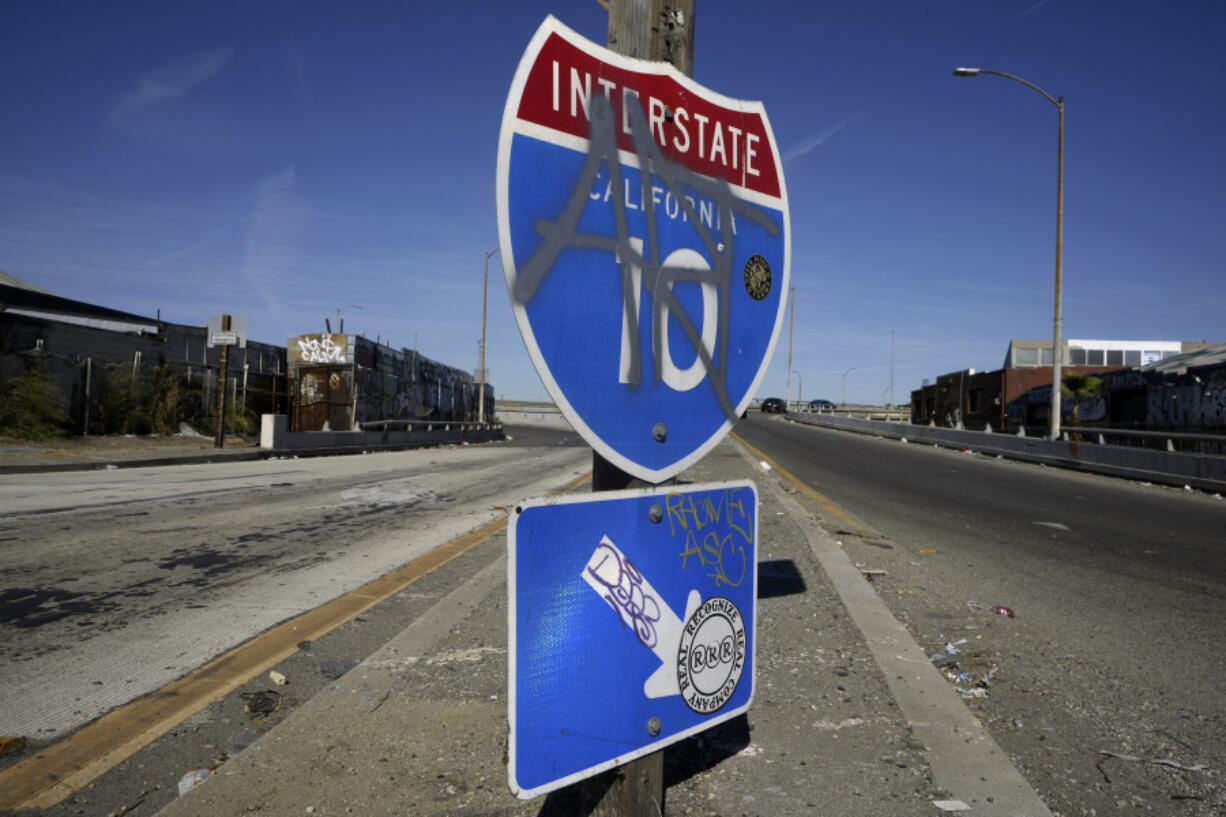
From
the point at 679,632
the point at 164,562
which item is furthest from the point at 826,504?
the point at 679,632

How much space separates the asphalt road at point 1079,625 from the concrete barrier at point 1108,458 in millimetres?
3413

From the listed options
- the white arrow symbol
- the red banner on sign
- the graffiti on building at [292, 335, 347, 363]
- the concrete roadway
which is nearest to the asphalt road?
the white arrow symbol

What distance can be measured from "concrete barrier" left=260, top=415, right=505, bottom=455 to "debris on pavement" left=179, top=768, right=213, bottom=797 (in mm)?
19485

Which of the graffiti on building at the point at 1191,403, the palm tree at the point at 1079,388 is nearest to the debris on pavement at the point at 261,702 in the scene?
the graffiti on building at the point at 1191,403

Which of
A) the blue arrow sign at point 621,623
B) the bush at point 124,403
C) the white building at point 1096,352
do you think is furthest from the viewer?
the white building at point 1096,352

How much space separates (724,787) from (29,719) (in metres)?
2.97

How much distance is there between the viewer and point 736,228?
6.41ft

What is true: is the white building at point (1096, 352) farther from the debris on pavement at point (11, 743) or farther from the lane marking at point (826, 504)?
the debris on pavement at point (11, 743)

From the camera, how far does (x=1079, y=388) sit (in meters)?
42.4

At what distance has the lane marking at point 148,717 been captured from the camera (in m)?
2.66

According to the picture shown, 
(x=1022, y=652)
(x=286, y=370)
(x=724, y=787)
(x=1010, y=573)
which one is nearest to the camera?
(x=724, y=787)

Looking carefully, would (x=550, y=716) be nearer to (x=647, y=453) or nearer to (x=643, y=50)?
(x=647, y=453)

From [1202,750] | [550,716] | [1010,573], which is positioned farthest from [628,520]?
[1010,573]

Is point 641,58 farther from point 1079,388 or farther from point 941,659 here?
point 1079,388
